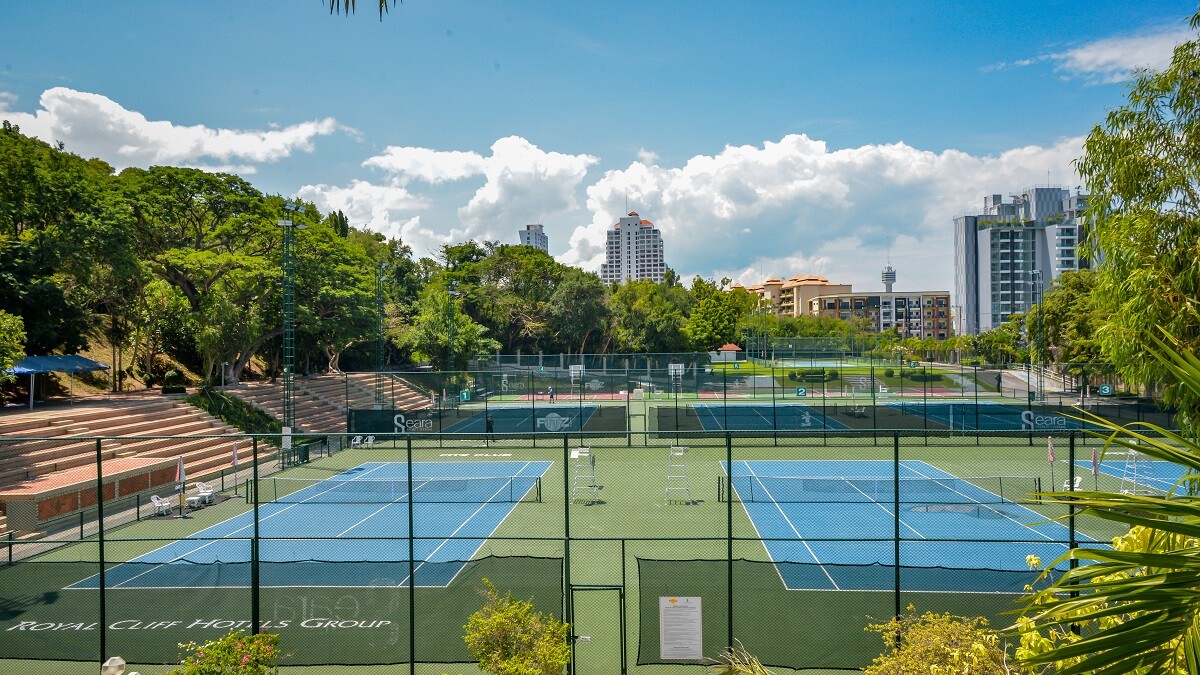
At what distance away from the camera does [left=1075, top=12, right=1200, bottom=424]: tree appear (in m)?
9.47

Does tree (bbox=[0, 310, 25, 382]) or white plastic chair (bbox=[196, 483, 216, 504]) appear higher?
tree (bbox=[0, 310, 25, 382])

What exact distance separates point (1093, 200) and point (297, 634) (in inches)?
500

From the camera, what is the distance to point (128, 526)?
19.0m

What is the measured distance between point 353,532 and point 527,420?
15252 millimetres

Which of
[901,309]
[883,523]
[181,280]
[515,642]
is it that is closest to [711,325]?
[181,280]

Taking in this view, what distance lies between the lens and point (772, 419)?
31.8 meters

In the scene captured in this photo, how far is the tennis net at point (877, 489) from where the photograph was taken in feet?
66.9

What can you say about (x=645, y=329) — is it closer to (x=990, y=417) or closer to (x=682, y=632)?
(x=990, y=417)

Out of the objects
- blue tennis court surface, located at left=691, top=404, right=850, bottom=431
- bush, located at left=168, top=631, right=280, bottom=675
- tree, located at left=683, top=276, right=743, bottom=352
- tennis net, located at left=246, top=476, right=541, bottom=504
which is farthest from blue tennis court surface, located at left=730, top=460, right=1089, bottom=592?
tree, located at left=683, top=276, right=743, bottom=352

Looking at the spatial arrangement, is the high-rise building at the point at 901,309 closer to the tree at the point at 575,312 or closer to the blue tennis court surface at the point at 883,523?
the tree at the point at 575,312

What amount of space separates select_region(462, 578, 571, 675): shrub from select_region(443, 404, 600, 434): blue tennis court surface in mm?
21845

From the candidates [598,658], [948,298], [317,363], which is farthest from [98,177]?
[948,298]

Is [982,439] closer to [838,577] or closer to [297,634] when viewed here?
[838,577]

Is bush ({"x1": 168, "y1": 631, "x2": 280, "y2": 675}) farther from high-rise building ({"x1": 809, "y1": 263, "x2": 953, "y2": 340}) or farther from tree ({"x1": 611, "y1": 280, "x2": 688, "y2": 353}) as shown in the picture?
high-rise building ({"x1": 809, "y1": 263, "x2": 953, "y2": 340})
